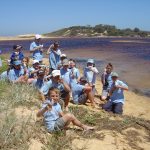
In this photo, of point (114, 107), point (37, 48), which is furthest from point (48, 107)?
point (37, 48)

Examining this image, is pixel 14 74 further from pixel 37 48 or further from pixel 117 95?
pixel 117 95

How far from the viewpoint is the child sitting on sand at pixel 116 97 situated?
8.84m

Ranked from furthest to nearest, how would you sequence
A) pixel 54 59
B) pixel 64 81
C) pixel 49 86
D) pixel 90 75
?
1. pixel 54 59
2. pixel 90 75
3. pixel 64 81
4. pixel 49 86

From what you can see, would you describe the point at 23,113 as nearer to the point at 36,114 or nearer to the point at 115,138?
the point at 36,114

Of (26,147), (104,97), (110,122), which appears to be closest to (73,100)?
(104,97)

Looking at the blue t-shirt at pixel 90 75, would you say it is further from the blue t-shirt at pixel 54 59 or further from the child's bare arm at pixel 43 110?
the child's bare arm at pixel 43 110

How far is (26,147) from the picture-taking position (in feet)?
17.4

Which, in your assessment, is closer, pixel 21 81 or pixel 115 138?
pixel 115 138

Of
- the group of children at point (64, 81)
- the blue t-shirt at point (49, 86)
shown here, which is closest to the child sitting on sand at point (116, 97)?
the group of children at point (64, 81)

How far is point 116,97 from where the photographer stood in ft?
29.5

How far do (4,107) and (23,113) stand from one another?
425 mm

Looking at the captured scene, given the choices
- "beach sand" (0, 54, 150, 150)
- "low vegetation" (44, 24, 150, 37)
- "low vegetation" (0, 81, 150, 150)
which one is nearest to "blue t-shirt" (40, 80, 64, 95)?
"low vegetation" (0, 81, 150, 150)

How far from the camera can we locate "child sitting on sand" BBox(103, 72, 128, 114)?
29.0 feet

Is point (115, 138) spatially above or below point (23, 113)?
below
